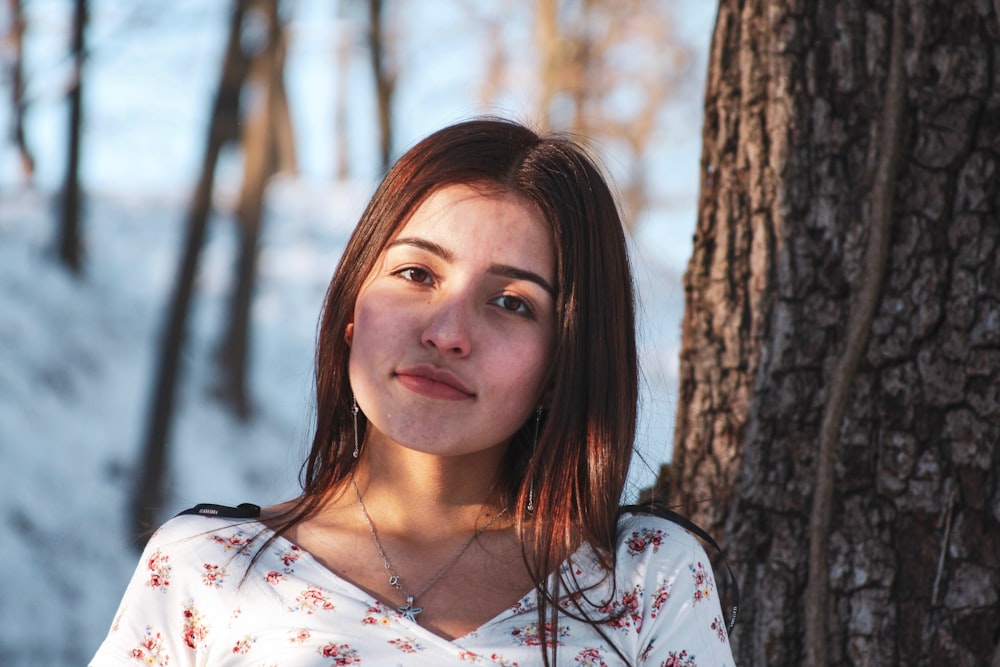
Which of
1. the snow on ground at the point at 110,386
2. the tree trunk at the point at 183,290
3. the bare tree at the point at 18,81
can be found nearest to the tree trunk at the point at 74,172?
the snow on ground at the point at 110,386

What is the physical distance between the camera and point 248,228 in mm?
10320

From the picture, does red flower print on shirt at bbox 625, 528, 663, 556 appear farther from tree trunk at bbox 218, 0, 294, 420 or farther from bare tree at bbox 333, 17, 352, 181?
bare tree at bbox 333, 17, 352, 181

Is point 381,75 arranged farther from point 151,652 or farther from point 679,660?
point 679,660

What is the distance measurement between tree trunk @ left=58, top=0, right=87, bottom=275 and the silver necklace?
28.4ft

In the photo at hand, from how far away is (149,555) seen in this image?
1865mm

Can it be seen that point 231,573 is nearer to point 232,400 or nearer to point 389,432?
point 389,432

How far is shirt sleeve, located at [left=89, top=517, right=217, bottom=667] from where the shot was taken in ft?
5.86

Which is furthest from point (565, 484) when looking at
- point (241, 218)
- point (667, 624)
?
point (241, 218)

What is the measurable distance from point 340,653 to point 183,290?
6.74 m

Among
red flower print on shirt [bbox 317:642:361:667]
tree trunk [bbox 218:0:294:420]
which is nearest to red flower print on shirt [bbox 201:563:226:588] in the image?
red flower print on shirt [bbox 317:642:361:667]

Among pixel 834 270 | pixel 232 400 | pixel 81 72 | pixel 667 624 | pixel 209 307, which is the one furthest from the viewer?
pixel 209 307

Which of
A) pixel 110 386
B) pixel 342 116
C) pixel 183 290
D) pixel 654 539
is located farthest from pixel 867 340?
pixel 342 116

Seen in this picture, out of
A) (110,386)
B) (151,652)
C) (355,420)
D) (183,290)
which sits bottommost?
(151,652)

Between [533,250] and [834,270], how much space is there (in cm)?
65
